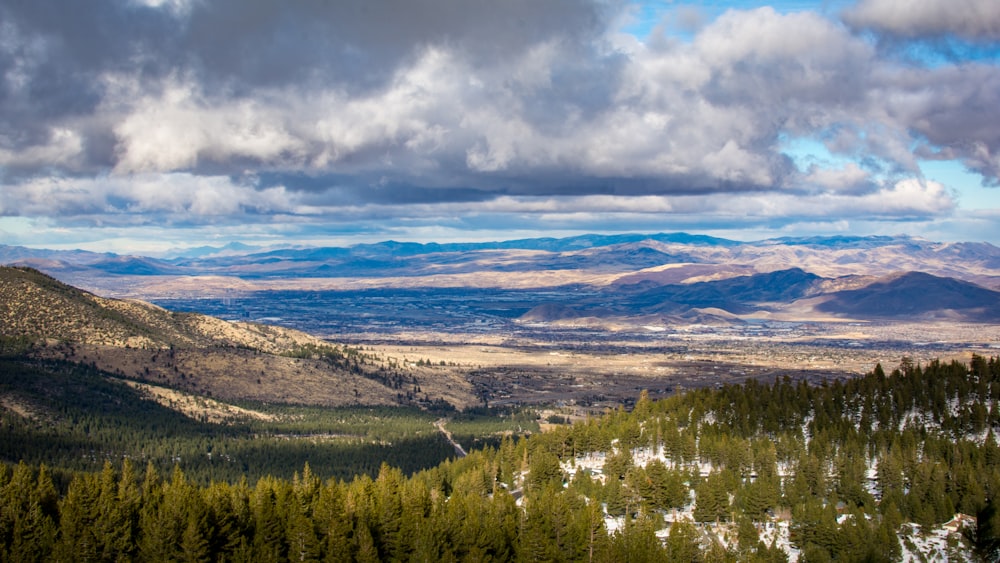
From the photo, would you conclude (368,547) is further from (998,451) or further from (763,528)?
(998,451)

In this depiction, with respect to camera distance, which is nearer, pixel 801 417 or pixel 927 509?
pixel 927 509

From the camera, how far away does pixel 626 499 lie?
106 meters

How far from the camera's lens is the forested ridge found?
266 feet

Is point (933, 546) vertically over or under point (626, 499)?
under

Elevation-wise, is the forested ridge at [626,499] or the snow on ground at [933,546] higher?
the forested ridge at [626,499]

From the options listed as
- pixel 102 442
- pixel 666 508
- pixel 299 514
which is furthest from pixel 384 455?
pixel 299 514

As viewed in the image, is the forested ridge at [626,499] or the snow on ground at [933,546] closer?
the forested ridge at [626,499]

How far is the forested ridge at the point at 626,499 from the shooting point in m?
81.1

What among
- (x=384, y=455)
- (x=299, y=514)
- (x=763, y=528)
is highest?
(x=299, y=514)

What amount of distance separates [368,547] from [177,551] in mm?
16268

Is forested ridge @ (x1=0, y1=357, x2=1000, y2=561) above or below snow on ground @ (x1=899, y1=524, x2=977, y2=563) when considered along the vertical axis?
above

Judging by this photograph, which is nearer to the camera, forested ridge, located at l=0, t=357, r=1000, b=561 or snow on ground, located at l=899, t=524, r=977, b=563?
forested ridge, located at l=0, t=357, r=1000, b=561

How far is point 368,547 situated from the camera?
79.9 metres

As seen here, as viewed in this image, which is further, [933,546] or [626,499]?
[626,499]
